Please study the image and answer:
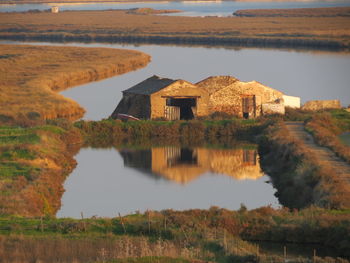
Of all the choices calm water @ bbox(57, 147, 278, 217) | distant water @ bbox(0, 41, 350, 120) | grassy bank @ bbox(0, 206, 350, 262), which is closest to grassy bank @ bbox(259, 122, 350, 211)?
calm water @ bbox(57, 147, 278, 217)

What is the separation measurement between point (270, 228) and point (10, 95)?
1158 inches

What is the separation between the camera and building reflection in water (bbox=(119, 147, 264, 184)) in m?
30.7

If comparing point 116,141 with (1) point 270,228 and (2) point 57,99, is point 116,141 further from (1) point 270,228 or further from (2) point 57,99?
(1) point 270,228

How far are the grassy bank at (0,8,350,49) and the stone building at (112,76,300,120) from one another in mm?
47840

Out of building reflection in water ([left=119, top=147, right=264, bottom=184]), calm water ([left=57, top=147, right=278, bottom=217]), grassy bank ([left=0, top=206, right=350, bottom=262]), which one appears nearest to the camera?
grassy bank ([left=0, top=206, right=350, bottom=262])

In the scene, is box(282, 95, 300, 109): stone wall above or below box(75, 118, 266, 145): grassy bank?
above

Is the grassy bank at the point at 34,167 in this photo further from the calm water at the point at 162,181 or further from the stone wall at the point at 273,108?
the stone wall at the point at 273,108

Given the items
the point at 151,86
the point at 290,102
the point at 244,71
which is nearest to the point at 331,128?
the point at 290,102

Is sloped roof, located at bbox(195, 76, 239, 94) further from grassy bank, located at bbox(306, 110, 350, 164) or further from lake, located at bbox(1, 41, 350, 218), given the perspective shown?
lake, located at bbox(1, 41, 350, 218)

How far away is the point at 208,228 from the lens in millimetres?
19484

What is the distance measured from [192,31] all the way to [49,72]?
5056 centimetres

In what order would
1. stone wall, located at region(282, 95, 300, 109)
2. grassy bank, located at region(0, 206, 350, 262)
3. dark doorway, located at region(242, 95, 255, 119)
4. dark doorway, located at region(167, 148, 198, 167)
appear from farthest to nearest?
stone wall, located at region(282, 95, 300, 109) < dark doorway, located at region(242, 95, 255, 119) < dark doorway, located at region(167, 148, 198, 167) < grassy bank, located at region(0, 206, 350, 262)

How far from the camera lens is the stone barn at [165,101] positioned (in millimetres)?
40031

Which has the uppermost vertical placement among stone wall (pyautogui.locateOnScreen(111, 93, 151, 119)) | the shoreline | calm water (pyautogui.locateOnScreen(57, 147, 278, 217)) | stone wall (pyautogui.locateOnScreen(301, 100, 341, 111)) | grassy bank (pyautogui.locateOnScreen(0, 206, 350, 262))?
grassy bank (pyautogui.locateOnScreen(0, 206, 350, 262))
